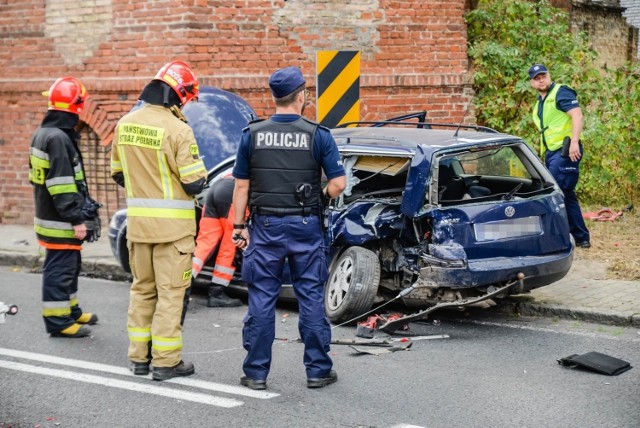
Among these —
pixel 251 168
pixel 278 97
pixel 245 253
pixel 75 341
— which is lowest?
pixel 75 341

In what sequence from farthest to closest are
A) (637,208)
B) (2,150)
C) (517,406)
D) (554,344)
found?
1. (2,150)
2. (637,208)
3. (554,344)
4. (517,406)

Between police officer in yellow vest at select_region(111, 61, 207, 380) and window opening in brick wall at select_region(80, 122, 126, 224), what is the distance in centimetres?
709

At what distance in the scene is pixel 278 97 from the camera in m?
6.05

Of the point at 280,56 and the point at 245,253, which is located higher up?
the point at 280,56

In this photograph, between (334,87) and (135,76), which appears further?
(135,76)

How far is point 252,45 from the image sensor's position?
12.7 m

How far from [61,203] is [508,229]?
341 cm

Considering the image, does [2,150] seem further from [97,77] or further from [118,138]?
[118,138]

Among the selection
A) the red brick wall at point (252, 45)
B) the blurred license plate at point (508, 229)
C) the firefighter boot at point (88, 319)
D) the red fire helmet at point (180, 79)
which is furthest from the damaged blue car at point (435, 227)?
→ the red brick wall at point (252, 45)

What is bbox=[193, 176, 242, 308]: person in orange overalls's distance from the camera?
8672 mm

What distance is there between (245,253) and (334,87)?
414 centimetres

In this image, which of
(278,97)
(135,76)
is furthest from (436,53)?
(278,97)

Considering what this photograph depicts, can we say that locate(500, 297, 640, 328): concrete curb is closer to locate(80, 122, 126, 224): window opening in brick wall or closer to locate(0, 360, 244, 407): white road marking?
locate(0, 360, 244, 407): white road marking

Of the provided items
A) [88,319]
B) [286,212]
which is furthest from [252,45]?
[286,212]
